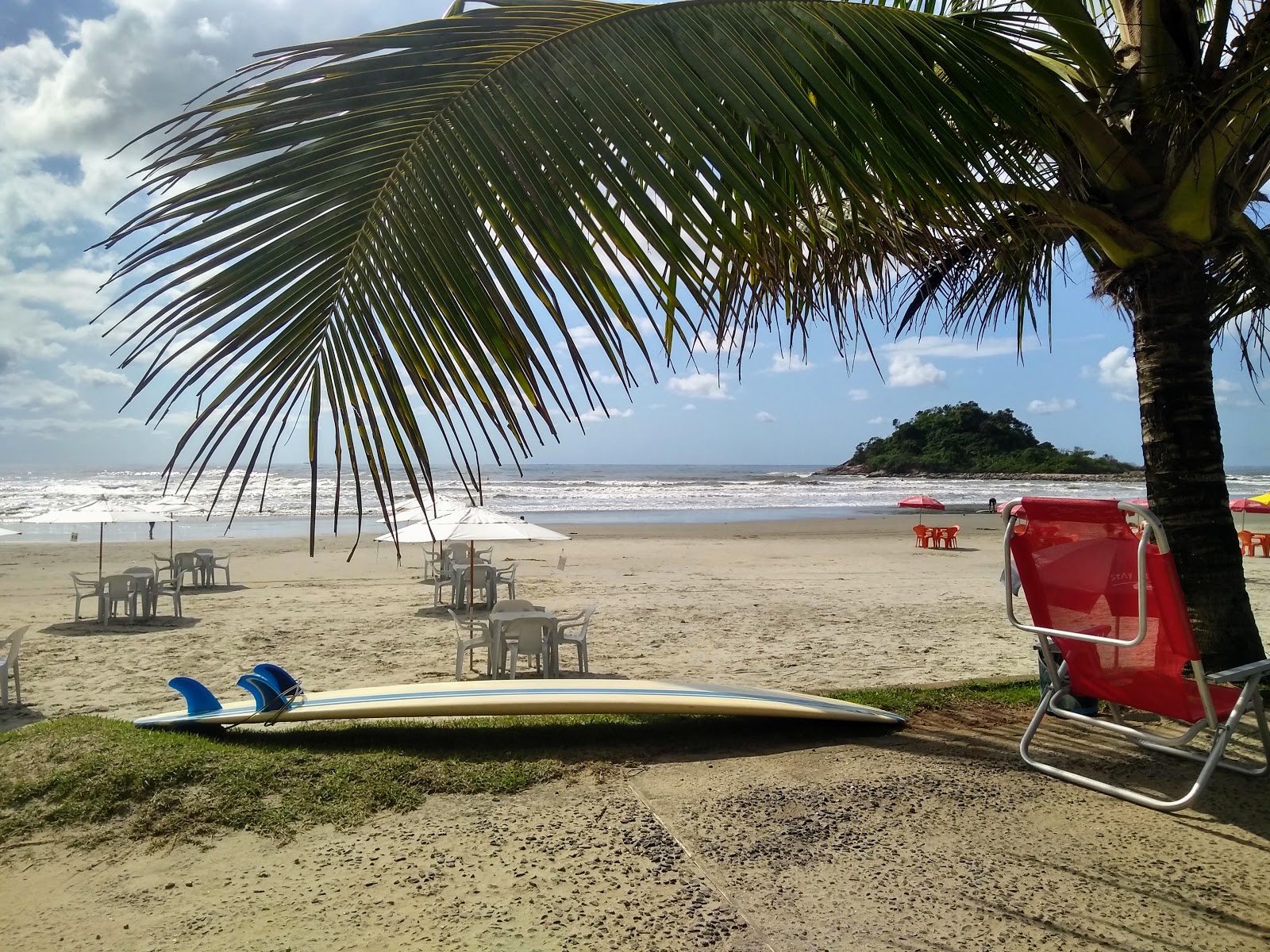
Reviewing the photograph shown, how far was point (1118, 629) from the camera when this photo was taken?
11.8 feet

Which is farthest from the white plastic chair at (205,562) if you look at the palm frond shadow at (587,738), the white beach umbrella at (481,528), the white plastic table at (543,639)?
the palm frond shadow at (587,738)

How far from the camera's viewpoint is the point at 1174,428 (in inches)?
170

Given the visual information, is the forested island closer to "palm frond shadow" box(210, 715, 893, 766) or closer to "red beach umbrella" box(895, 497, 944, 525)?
"red beach umbrella" box(895, 497, 944, 525)

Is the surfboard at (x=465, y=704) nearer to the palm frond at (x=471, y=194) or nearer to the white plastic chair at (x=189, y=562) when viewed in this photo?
the palm frond at (x=471, y=194)

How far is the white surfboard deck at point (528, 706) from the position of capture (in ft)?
15.6

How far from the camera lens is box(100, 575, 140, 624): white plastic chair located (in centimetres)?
991

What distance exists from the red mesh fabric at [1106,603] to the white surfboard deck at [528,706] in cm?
130

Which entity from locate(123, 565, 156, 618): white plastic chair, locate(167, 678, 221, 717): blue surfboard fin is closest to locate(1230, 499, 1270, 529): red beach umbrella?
locate(167, 678, 221, 717): blue surfboard fin

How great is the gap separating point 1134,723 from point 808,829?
2.36 metres

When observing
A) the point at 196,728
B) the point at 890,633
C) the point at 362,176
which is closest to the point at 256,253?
the point at 362,176

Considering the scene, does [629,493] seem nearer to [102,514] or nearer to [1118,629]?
[102,514]

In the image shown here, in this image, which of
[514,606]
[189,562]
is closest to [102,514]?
[189,562]

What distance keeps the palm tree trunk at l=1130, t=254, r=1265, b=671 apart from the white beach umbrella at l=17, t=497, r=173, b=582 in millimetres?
10784

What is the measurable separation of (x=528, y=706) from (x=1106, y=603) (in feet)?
9.44
